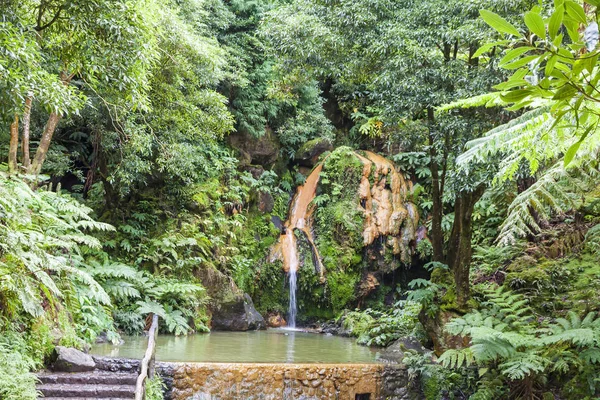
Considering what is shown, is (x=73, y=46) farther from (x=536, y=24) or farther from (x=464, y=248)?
(x=464, y=248)

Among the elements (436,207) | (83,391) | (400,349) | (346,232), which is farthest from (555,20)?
(346,232)

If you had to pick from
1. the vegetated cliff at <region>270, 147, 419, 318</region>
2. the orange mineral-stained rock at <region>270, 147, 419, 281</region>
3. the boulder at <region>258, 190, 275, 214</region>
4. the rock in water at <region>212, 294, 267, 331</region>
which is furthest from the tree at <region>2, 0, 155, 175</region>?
the boulder at <region>258, 190, 275, 214</region>

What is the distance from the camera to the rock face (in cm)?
1190

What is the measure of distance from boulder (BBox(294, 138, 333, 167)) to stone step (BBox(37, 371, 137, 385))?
1189cm

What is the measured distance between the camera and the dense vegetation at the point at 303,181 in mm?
5906

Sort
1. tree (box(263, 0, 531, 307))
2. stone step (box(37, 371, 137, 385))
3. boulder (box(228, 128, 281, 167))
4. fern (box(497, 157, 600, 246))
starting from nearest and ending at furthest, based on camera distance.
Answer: stone step (box(37, 371, 137, 385)) → fern (box(497, 157, 600, 246)) → tree (box(263, 0, 531, 307)) → boulder (box(228, 128, 281, 167))

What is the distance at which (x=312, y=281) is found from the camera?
14000mm

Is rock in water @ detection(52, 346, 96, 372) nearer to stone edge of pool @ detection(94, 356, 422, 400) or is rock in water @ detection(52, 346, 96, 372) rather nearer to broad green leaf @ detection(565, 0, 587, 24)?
stone edge of pool @ detection(94, 356, 422, 400)

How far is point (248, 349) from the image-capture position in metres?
9.07

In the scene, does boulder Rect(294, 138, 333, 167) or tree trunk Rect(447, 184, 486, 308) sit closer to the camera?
tree trunk Rect(447, 184, 486, 308)

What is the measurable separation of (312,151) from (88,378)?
40.4 feet

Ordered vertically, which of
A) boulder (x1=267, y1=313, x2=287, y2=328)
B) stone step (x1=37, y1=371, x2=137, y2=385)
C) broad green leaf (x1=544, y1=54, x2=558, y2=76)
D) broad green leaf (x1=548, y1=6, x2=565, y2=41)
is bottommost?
stone step (x1=37, y1=371, x2=137, y2=385)

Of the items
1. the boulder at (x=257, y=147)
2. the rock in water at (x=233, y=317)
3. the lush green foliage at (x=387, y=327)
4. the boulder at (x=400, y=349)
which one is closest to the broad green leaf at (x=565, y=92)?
the boulder at (x=400, y=349)

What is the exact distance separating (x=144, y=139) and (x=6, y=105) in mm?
5456
